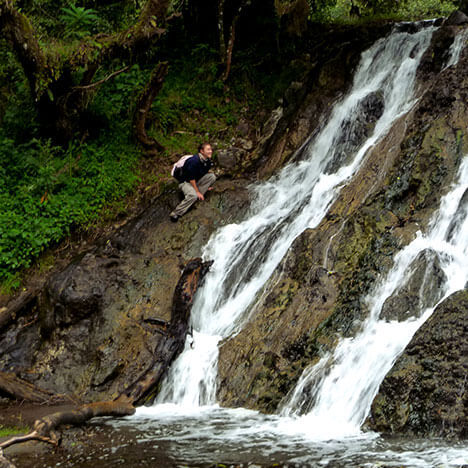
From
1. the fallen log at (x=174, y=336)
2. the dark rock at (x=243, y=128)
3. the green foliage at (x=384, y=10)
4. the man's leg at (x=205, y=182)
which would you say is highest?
the green foliage at (x=384, y=10)

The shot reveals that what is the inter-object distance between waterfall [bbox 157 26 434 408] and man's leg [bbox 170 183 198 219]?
0.91 metres

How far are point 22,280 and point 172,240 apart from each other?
3030 millimetres

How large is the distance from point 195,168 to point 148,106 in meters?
2.73

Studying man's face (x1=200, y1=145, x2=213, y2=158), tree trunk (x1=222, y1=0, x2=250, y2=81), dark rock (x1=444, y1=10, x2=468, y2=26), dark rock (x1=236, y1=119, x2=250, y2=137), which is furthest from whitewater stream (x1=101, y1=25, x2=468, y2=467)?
tree trunk (x1=222, y1=0, x2=250, y2=81)

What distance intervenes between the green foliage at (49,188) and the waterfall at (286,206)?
3107mm

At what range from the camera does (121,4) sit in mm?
15734

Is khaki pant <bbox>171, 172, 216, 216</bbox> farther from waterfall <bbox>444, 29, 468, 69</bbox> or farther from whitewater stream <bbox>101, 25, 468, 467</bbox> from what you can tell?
→ waterfall <bbox>444, 29, 468, 69</bbox>

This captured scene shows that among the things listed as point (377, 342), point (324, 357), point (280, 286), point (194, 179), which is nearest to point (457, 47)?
point (194, 179)

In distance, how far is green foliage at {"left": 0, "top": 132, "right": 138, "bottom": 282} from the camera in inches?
440

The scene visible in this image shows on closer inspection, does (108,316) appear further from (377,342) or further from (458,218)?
(458,218)

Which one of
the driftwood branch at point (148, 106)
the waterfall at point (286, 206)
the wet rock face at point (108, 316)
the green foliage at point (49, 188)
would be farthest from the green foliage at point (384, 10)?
the wet rock face at point (108, 316)

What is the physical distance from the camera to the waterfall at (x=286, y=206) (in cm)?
867

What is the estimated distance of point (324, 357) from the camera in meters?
7.34

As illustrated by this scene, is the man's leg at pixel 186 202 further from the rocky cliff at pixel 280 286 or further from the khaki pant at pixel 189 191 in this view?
the rocky cliff at pixel 280 286
